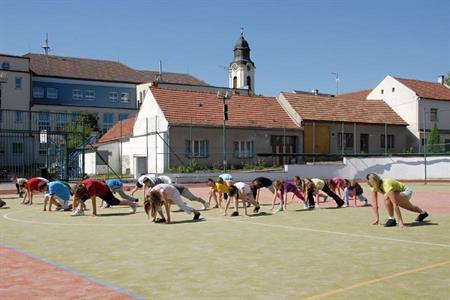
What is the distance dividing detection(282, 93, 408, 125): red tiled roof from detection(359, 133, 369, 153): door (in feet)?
4.04

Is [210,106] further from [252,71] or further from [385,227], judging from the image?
[252,71]

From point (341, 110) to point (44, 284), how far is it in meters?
44.0

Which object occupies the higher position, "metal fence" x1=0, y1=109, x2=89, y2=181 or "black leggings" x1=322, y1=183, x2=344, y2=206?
"metal fence" x1=0, y1=109, x2=89, y2=181

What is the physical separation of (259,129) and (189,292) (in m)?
36.3

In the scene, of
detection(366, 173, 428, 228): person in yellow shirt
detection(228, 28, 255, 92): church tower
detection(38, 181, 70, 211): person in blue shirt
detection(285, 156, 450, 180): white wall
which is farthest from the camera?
detection(228, 28, 255, 92): church tower

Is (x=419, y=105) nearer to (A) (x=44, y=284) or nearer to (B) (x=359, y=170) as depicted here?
(B) (x=359, y=170)

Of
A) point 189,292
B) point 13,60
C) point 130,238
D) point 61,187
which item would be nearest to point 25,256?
point 130,238

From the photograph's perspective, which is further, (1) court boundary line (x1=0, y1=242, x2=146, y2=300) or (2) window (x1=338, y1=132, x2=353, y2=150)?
(2) window (x1=338, y1=132, x2=353, y2=150)

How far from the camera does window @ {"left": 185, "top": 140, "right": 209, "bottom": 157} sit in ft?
128

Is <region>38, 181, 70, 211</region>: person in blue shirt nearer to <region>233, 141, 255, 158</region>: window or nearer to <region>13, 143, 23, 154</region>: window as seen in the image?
<region>233, 141, 255, 158</region>: window

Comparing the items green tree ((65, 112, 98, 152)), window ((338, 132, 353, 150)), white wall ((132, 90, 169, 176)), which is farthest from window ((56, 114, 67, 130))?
window ((338, 132, 353, 150))

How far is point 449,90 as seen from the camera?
54844 mm

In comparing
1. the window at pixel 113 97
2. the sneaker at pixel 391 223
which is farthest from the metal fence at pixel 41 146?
the sneaker at pixel 391 223

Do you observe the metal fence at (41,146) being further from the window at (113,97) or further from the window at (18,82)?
the window at (113,97)
